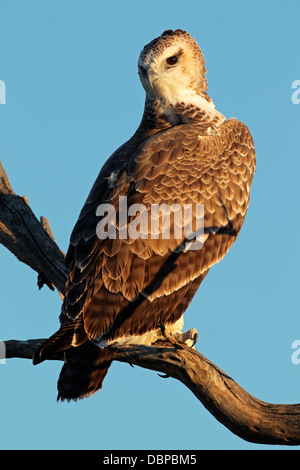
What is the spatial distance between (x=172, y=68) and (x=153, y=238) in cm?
200

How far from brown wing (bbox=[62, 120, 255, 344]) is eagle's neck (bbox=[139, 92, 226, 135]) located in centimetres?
23

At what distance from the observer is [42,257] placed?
7.23 meters

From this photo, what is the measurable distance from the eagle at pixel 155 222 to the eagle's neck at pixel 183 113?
1 cm

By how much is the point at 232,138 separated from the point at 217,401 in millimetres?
2762

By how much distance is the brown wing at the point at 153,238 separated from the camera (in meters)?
5.88

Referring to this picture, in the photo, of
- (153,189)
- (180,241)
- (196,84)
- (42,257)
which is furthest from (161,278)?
(196,84)

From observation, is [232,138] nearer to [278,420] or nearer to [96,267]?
[96,267]

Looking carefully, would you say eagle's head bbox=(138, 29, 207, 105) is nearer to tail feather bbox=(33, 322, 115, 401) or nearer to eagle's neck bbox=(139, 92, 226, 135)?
eagle's neck bbox=(139, 92, 226, 135)

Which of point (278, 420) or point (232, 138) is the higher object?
point (232, 138)

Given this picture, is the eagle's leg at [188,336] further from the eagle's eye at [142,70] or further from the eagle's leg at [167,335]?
the eagle's eye at [142,70]

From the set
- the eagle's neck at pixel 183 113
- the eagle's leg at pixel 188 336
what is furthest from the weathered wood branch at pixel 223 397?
the eagle's neck at pixel 183 113

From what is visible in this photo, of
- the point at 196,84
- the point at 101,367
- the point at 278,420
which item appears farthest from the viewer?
the point at 196,84

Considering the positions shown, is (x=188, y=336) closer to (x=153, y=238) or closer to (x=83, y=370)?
(x=153, y=238)

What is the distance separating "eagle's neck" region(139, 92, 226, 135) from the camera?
719 centimetres
